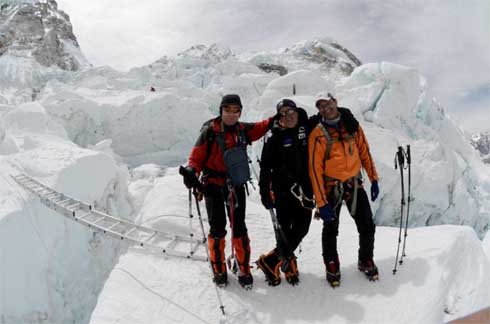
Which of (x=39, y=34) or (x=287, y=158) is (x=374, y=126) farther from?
(x=39, y=34)

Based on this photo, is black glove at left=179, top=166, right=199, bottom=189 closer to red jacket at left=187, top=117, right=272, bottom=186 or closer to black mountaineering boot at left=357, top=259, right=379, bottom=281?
red jacket at left=187, top=117, right=272, bottom=186

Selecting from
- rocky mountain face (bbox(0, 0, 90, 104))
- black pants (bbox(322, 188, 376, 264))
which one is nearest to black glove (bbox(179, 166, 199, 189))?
black pants (bbox(322, 188, 376, 264))

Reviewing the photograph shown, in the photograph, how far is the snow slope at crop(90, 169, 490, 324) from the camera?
2.78 meters

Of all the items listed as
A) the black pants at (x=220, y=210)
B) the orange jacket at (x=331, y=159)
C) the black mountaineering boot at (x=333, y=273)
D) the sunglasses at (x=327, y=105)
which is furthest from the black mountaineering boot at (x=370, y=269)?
the sunglasses at (x=327, y=105)

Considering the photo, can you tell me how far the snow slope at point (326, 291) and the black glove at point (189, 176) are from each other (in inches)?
39.4

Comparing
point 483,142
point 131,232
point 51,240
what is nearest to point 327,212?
point 131,232

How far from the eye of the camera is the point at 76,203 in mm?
5469

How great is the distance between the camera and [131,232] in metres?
4.40

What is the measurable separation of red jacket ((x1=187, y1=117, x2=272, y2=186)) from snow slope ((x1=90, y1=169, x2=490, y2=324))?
1.04 meters

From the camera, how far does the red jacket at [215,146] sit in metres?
3.10

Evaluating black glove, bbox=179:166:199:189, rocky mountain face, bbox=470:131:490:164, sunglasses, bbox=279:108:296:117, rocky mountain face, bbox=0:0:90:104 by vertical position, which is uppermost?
rocky mountain face, bbox=0:0:90:104

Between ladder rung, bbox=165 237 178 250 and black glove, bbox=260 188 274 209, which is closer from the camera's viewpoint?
black glove, bbox=260 188 274 209

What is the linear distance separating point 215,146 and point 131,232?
6.48 feet

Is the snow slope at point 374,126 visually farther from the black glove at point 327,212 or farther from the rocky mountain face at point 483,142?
the rocky mountain face at point 483,142
